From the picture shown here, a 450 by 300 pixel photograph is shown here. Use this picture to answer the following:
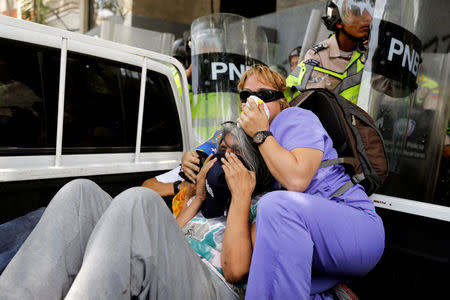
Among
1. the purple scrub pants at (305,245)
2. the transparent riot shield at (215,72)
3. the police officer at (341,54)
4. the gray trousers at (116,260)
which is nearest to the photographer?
the gray trousers at (116,260)

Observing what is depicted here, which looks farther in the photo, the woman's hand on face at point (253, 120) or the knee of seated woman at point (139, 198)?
the woman's hand on face at point (253, 120)

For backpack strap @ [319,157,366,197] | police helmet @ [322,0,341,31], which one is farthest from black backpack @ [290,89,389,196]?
police helmet @ [322,0,341,31]

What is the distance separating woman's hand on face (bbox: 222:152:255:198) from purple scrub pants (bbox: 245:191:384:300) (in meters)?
0.18

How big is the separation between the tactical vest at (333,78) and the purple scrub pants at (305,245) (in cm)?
128

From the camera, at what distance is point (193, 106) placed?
9.85 feet

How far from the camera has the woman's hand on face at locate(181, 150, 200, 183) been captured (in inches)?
75.1

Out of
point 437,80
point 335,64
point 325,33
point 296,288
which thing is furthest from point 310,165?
point 325,33

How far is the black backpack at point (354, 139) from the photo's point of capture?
152 centimetres

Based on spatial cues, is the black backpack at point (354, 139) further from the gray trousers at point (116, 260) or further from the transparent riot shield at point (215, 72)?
the transparent riot shield at point (215, 72)

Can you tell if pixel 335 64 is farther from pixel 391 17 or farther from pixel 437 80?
pixel 437 80

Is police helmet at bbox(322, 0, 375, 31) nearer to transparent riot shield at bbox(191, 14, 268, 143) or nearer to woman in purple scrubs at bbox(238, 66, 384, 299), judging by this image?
transparent riot shield at bbox(191, 14, 268, 143)

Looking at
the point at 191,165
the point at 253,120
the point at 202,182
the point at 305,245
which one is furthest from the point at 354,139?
the point at 191,165

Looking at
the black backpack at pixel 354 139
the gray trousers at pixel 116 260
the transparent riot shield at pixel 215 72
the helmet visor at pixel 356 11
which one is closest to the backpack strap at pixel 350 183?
the black backpack at pixel 354 139

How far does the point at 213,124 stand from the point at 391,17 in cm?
147
